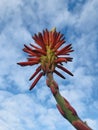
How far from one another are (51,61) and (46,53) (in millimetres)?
202

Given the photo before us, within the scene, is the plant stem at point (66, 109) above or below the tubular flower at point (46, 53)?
below

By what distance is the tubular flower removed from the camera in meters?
3.39

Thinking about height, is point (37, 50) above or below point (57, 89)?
above

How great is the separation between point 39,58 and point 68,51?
78 cm

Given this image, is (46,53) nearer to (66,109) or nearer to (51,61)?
(51,61)

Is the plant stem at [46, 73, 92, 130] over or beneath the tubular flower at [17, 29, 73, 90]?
beneath

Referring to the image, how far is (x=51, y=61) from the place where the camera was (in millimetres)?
3410

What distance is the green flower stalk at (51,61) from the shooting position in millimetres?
3044

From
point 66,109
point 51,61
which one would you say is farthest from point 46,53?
point 66,109

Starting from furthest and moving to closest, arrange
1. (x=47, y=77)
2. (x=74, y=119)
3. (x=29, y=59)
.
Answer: (x=29, y=59) → (x=47, y=77) → (x=74, y=119)

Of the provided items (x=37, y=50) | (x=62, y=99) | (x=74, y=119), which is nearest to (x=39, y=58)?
(x=37, y=50)

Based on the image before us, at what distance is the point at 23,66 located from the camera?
12.0 ft

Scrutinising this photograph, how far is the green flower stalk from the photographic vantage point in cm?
304

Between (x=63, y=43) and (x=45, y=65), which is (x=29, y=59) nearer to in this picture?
(x=45, y=65)
